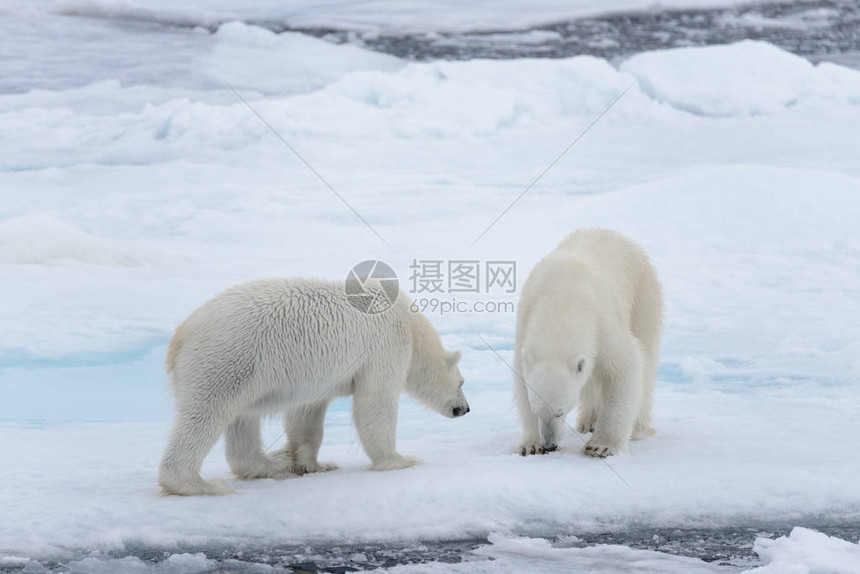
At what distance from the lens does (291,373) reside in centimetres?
434

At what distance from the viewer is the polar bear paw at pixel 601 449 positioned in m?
4.88

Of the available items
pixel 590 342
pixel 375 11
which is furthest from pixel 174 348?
pixel 375 11

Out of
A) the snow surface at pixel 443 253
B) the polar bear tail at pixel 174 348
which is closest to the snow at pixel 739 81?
the snow surface at pixel 443 253

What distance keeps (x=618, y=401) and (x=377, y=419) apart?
1.25 metres

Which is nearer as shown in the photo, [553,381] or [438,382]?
[553,381]

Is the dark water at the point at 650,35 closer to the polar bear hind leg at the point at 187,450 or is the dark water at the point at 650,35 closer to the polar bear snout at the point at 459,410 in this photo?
the polar bear snout at the point at 459,410

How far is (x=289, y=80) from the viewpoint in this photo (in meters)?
13.7

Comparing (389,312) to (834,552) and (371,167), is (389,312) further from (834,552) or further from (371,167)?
(371,167)

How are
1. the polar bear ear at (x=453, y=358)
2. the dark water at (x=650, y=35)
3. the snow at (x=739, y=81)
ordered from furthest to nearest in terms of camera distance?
the dark water at (x=650, y=35) < the snow at (x=739, y=81) < the polar bear ear at (x=453, y=358)

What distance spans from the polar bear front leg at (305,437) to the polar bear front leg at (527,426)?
1.01 metres
